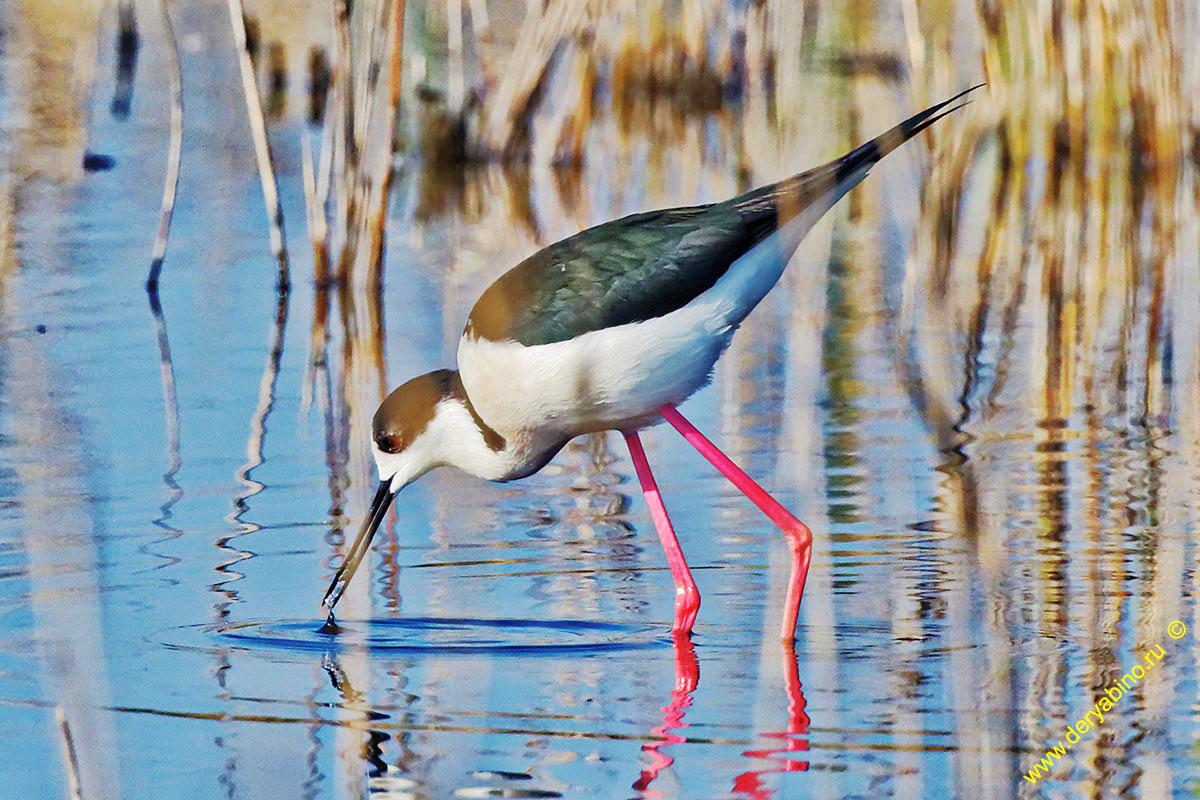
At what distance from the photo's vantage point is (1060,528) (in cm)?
477

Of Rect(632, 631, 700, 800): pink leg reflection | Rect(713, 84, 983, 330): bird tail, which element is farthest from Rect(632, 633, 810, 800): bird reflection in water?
Rect(713, 84, 983, 330): bird tail

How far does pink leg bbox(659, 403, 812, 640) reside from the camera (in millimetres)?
4328

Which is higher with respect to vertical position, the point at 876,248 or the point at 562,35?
the point at 562,35

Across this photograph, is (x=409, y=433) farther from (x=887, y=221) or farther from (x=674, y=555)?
(x=887, y=221)

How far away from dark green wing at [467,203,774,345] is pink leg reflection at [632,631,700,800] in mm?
756

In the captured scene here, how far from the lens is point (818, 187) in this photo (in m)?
4.63

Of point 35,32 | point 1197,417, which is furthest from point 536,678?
point 35,32

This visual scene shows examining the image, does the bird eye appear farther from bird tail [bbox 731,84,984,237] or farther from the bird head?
bird tail [bbox 731,84,984,237]

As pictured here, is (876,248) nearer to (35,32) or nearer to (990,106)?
(990,106)

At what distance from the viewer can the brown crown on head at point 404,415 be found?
4.63 meters

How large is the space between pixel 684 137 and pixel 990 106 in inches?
97.7

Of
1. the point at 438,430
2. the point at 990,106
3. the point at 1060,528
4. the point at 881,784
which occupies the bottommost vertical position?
the point at 881,784

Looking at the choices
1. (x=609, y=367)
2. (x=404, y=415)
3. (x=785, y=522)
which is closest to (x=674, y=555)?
(x=785, y=522)

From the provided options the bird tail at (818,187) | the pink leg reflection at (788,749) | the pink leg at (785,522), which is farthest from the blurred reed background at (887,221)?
the bird tail at (818,187)
